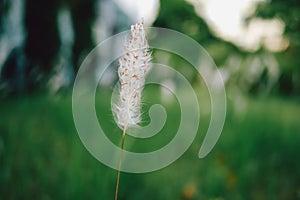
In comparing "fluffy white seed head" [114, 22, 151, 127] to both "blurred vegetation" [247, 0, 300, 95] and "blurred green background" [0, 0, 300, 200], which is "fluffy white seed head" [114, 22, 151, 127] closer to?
"blurred green background" [0, 0, 300, 200]

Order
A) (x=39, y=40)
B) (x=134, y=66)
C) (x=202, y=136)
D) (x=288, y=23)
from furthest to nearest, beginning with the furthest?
(x=39, y=40) → (x=202, y=136) → (x=288, y=23) → (x=134, y=66)

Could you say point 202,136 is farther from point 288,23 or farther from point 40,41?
point 40,41

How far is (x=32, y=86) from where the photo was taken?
2000 millimetres

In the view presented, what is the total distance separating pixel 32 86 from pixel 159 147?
1065 millimetres

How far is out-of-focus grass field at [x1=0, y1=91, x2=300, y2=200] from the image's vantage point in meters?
A: 0.84

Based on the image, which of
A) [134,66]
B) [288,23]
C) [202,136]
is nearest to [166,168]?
[202,136]

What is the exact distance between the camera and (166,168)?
1.11 meters

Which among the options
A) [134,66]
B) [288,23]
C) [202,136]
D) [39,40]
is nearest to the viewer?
[134,66]

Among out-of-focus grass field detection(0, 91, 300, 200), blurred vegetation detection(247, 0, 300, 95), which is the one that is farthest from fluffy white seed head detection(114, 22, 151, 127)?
blurred vegetation detection(247, 0, 300, 95)

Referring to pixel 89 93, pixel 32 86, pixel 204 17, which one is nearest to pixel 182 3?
pixel 204 17

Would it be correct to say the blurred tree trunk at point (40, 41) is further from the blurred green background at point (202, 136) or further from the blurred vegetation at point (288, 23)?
the blurred vegetation at point (288, 23)

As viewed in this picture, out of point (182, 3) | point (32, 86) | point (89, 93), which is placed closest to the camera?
point (182, 3)

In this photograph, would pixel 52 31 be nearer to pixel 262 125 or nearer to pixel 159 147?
pixel 159 147

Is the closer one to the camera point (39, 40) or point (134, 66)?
point (134, 66)
